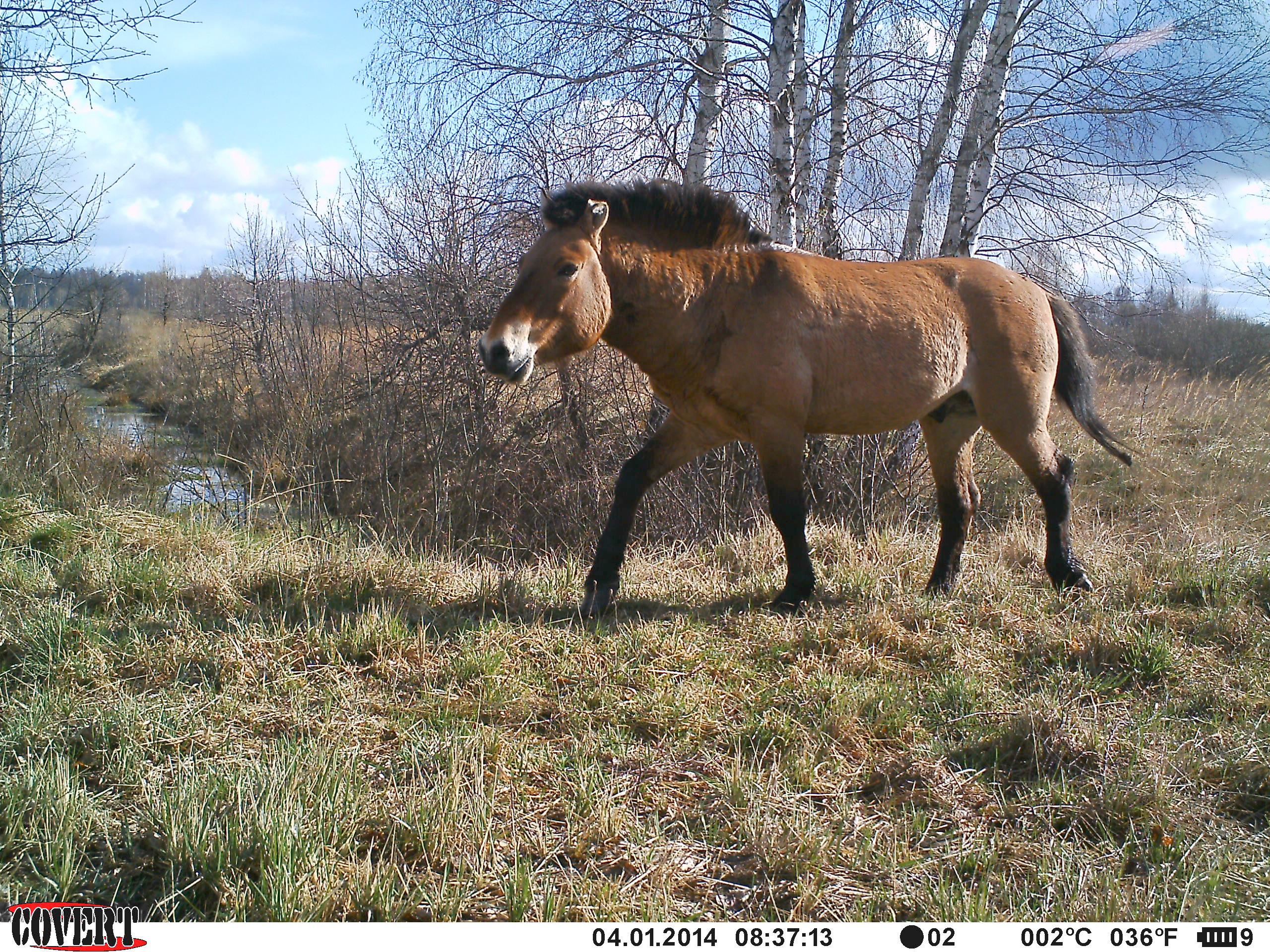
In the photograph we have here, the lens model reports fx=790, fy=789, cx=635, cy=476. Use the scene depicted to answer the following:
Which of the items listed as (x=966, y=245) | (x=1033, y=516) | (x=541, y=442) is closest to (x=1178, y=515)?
(x=1033, y=516)

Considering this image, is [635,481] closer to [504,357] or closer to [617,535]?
[617,535]

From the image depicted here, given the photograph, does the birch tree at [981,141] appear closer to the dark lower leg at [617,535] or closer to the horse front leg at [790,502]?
the horse front leg at [790,502]

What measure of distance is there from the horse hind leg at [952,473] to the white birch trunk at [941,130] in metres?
3.53

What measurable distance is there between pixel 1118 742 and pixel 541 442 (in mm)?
6529

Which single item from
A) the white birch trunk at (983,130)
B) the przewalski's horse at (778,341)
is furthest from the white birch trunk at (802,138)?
the przewalski's horse at (778,341)

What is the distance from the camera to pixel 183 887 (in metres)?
2.22

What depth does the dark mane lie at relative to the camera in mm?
4703

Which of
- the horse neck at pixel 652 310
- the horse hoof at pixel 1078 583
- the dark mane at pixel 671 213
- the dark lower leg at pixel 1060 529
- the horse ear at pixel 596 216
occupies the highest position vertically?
the dark mane at pixel 671 213

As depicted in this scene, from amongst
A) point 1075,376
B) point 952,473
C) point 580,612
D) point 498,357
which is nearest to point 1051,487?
point 952,473

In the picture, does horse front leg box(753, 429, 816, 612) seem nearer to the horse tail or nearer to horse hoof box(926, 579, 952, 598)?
horse hoof box(926, 579, 952, 598)

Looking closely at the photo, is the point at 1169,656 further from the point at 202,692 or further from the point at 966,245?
the point at 966,245

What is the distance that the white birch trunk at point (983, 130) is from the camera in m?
7.65

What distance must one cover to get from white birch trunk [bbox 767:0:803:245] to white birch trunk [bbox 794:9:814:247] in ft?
0.22

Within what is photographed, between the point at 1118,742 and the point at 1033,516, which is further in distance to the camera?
the point at 1033,516
